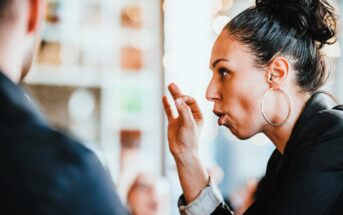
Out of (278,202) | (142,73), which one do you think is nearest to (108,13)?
(142,73)

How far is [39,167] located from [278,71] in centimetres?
98

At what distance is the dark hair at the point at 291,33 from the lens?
154cm

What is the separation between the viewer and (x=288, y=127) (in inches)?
60.0

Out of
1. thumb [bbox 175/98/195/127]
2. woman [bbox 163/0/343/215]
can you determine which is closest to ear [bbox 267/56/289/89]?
woman [bbox 163/0/343/215]

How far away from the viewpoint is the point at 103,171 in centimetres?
68

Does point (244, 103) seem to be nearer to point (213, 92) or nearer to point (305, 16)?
point (213, 92)

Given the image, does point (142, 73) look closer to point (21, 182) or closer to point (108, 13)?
point (108, 13)

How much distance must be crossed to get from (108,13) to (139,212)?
2355 mm

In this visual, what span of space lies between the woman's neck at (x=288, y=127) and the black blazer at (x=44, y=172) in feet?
3.01

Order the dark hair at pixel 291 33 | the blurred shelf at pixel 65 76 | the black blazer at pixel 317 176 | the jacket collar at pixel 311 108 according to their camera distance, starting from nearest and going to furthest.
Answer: the black blazer at pixel 317 176 < the jacket collar at pixel 311 108 < the dark hair at pixel 291 33 < the blurred shelf at pixel 65 76

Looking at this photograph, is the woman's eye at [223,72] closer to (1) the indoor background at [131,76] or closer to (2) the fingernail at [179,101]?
(2) the fingernail at [179,101]

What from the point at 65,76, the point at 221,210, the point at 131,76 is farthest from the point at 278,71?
the point at 131,76

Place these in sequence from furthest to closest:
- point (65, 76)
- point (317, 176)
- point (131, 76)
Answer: point (131, 76)
point (65, 76)
point (317, 176)

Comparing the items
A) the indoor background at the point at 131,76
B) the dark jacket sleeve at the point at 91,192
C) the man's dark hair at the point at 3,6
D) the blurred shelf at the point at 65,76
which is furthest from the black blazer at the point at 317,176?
the blurred shelf at the point at 65,76
